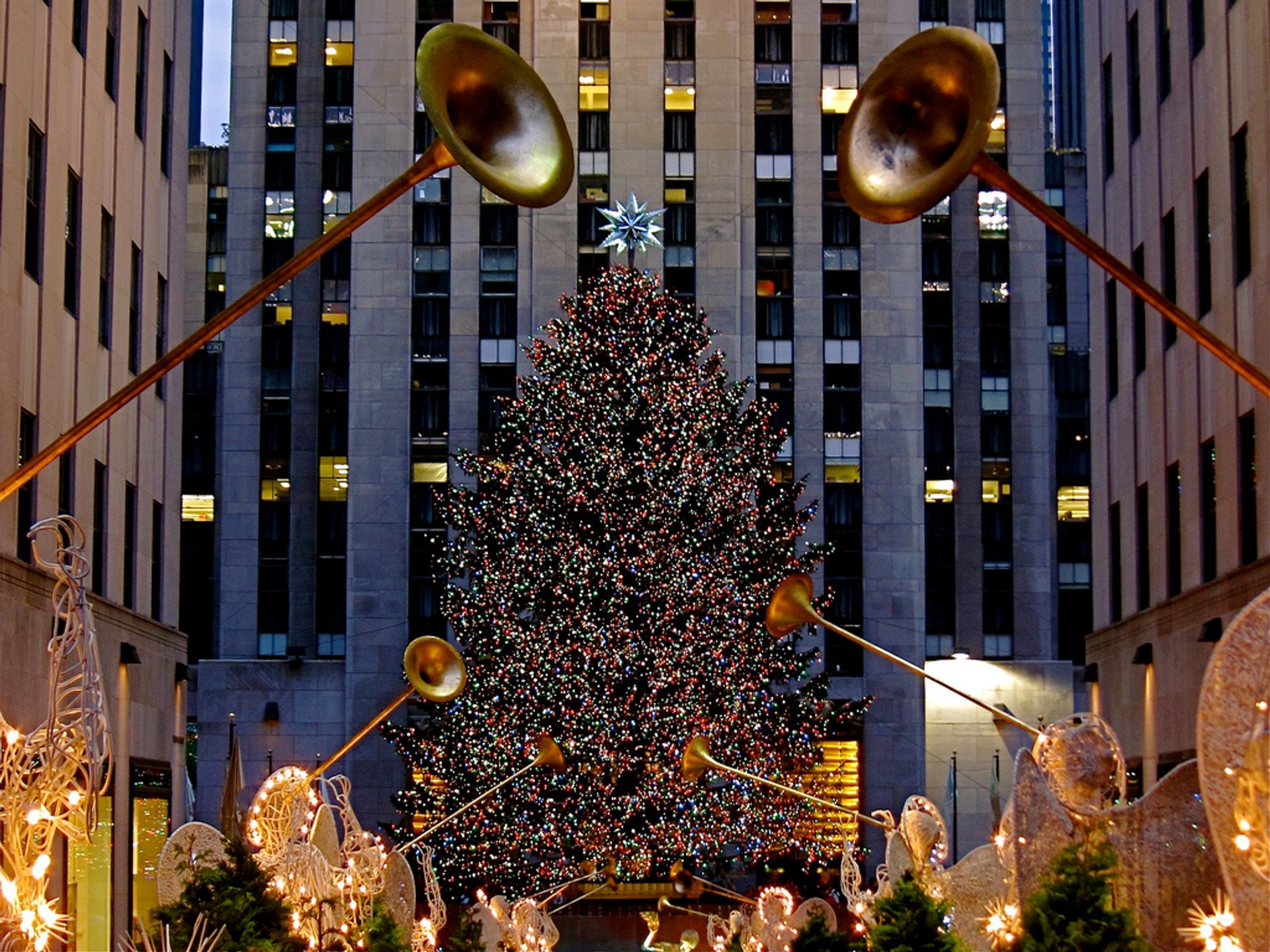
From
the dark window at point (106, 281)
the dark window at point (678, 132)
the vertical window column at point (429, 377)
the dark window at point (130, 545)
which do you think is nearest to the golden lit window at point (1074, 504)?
the dark window at point (678, 132)

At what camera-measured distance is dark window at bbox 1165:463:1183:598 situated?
3044 cm

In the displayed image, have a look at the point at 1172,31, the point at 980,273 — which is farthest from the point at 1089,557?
the point at 1172,31

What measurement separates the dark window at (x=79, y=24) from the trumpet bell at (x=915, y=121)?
21.4 meters

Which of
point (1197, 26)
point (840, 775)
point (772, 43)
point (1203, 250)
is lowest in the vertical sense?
point (840, 775)

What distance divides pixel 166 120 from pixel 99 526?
354 inches

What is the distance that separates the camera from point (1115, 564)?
34688mm

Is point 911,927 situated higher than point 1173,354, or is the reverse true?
point 1173,354

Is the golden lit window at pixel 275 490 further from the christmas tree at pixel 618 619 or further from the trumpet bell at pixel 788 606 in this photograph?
the trumpet bell at pixel 788 606

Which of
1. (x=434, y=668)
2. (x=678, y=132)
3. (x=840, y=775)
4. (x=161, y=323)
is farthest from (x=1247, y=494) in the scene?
(x=678, y=132)

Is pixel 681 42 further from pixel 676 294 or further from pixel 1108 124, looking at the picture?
pixel 1108 124

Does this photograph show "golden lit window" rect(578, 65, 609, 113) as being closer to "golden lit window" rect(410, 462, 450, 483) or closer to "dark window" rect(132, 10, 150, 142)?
"golden lit window" rect(410, 462, 450, 483)

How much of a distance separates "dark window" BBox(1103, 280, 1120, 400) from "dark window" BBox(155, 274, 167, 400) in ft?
53.4

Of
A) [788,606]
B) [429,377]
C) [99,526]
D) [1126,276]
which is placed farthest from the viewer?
[429,377]

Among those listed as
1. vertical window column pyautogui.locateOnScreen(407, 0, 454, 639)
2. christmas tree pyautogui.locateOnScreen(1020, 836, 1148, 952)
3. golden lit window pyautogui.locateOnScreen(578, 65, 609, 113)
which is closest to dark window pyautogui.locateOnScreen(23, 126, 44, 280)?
christmas tree pyautogui.locateOnScreen(1020, 836, 1148, 952)
